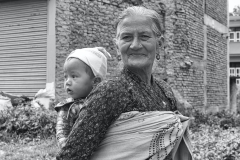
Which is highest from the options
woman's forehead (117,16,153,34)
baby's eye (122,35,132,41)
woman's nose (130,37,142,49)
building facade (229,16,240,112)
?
building facade (229,16,240,112)

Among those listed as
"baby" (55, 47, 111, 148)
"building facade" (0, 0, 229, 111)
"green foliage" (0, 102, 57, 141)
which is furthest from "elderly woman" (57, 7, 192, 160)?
"green foliage" (0, 102, 57, 141)

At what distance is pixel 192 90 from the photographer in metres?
11.8

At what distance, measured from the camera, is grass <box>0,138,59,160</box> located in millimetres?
4500

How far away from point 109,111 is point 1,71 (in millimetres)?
7959

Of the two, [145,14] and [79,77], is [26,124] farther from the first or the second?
[145,14]

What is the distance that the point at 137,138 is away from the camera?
4.42ft

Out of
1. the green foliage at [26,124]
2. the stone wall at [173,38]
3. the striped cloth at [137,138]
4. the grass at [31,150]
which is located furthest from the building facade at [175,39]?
the striped cloth at [137,138]

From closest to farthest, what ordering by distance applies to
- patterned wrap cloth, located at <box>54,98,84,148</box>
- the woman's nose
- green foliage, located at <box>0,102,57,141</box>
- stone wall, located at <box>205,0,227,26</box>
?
the woman's nose → patterned wrap cloth, located at <box>54,98,84,148</box> → green foliage, located at <box>0,102,57,141</box> → stone wall, located at <box>205,0,227,26</box>

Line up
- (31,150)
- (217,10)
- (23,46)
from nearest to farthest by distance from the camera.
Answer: (31,150), (23,46), (217,10)

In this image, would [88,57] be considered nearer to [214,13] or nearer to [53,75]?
[53,75]

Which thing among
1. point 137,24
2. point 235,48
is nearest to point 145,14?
point 137,24

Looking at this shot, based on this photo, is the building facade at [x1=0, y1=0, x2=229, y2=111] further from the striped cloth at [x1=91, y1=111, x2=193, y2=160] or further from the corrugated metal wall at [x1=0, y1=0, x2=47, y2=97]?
the striped cloth at [x1=91, y1=111, x2=193, y2=160]

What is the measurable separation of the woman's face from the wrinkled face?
2.05 feet

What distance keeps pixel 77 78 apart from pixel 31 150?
126 inches
